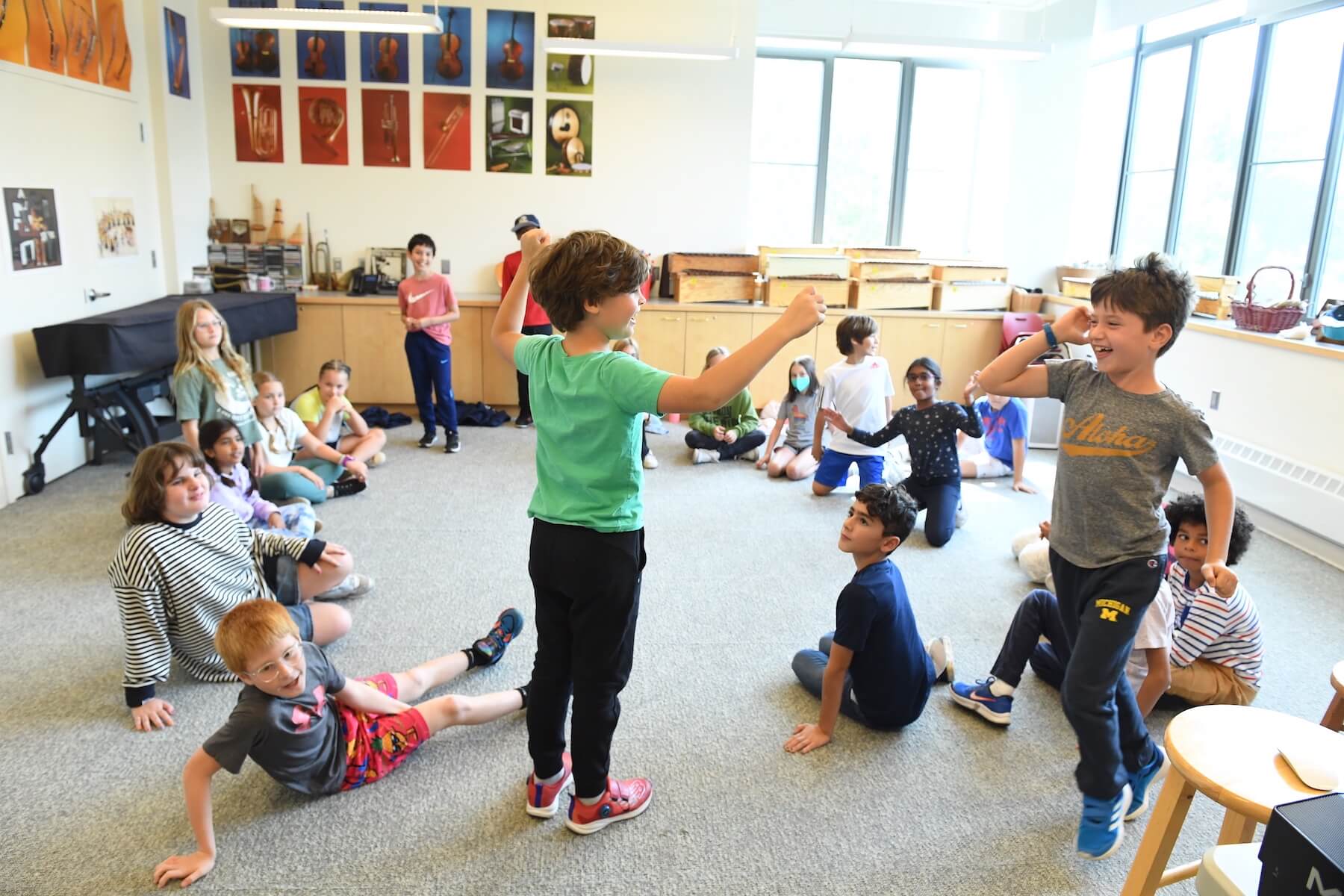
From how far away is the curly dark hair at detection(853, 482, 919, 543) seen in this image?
230 cm

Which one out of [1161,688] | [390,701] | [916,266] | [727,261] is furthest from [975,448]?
[390,701]

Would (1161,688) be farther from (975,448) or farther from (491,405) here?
(491,405)

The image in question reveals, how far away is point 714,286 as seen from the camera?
6602mm

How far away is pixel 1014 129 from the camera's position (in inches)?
272

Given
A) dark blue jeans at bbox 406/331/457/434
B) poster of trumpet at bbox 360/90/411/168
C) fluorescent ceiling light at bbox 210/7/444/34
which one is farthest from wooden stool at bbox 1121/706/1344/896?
poster of trumpet at bbox 360/90/411/168

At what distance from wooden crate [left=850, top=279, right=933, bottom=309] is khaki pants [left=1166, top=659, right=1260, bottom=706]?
4.31 meters

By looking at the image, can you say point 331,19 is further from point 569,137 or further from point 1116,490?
point 1116,490

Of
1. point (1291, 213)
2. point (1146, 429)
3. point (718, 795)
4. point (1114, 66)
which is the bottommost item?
point (718, 795)

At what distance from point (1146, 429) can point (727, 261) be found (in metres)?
4.91

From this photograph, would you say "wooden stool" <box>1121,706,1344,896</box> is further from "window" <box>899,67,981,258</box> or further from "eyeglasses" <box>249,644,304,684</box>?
"window" <box>899,67,981,258</box>

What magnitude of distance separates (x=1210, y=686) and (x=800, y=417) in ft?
9.71

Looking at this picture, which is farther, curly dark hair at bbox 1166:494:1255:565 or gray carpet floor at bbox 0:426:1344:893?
curly dark hair at bbox 1166:494:1255:565

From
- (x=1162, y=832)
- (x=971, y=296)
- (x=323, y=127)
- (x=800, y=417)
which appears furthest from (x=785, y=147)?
(x=1162, y=832)

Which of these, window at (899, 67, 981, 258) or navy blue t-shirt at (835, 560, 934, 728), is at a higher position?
window at (899, 67, 981, 258)
